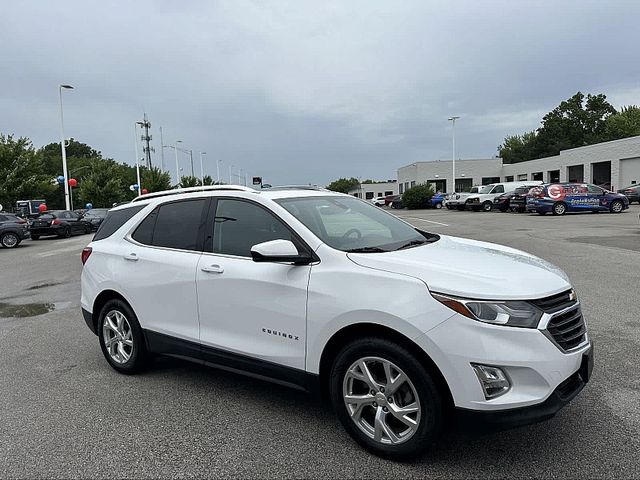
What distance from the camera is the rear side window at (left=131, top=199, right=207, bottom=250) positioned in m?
4.23

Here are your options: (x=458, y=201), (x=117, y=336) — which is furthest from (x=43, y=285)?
(x=458, y=201)

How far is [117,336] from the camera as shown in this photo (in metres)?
4.79

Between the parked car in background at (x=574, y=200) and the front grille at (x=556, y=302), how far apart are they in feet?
85.5

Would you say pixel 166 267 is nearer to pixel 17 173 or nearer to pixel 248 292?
pixel 248 292

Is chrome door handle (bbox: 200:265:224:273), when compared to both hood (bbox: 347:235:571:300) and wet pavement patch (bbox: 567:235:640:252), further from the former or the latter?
wet pavement patch (bbox: 567:235:640:252)

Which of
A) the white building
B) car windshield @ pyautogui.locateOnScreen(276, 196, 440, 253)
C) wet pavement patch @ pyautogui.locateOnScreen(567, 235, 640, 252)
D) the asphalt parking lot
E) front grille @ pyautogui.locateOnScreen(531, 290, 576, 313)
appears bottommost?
the asphalt parking lot

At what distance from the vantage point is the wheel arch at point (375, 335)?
113 inches

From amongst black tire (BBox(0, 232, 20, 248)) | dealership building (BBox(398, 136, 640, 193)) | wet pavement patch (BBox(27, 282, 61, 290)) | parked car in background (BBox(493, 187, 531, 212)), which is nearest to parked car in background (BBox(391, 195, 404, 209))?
dealership building (BBox(398, 136, 640, 193))

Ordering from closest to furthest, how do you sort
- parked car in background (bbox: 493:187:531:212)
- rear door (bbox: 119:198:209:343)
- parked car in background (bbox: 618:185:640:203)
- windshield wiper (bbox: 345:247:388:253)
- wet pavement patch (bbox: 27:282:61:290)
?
windshield wiper (bbox: 345:247:388:253) → rear door (bbox: 119:198:209:343) → wet pavement patch (bbox: 27:282:61:290) → parked car in background (bbox: 493:187:531:212) → parked car in background (bbox: 618:185:640:203)

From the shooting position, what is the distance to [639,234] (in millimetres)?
15453

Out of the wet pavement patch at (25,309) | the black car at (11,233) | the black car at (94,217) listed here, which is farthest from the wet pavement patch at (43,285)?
the black car at (94,217)

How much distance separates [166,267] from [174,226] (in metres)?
0.40

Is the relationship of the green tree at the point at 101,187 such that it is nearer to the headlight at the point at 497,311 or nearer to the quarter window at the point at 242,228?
the quarter window at the point at 242,228

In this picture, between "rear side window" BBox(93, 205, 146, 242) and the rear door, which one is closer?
the rear door
